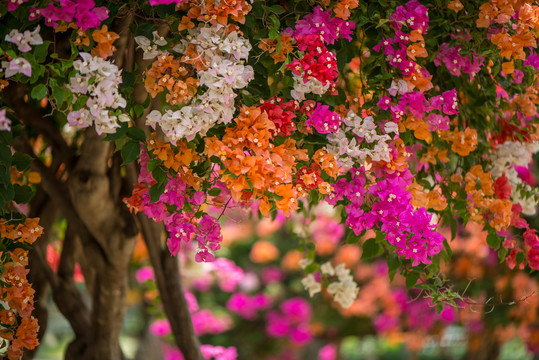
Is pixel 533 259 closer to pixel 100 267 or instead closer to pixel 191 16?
pixel 191 16

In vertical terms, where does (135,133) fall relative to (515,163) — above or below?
above

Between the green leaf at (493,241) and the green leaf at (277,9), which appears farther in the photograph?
the green leaf at (493,241)

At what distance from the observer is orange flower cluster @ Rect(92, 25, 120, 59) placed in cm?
151

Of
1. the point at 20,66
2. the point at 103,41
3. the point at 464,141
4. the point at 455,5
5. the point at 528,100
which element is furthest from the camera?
the point at 528,100

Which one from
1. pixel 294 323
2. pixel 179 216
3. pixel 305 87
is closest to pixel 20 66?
pixel 179 216

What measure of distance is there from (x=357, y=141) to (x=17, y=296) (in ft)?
2.88

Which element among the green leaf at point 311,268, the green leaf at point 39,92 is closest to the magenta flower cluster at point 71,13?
the green leaf at point 39,92

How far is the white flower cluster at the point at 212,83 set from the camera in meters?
1.50

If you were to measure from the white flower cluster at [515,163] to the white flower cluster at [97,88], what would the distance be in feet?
3.94

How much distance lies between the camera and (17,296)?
1613mm

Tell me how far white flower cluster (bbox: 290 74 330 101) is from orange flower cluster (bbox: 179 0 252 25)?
8.4 inches

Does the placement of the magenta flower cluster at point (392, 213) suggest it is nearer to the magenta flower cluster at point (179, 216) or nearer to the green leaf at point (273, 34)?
the magenta flower cluster at point (179, 216)

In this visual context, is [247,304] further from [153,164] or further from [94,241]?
[153,164]

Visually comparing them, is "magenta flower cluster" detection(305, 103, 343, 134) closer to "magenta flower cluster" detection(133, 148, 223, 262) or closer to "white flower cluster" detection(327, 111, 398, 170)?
"white flower cluster" detection(327, 111, 398, 170)
